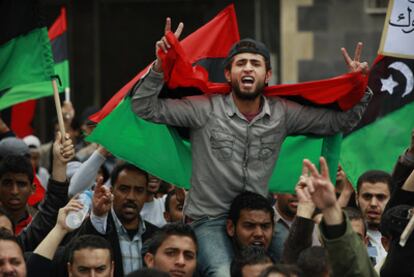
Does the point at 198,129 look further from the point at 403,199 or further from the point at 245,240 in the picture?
the point at 403,199

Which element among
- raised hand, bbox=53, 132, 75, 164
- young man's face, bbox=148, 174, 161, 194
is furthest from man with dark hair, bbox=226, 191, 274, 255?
young man's face, bbox=148, 174, 161, 194

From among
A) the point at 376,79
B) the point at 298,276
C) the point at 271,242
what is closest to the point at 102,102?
the point at 376,79

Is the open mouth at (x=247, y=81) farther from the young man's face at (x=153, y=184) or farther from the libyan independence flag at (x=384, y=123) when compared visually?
the young man's face at (x=153, y=184)

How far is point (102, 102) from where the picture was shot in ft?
71.4

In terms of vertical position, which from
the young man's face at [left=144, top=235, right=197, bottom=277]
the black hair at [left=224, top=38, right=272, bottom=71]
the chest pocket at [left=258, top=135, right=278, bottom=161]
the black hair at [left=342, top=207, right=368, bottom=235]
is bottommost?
the black hair at [left=342, top=207, right=368, bottom=235]

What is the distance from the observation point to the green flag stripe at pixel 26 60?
42.4ft

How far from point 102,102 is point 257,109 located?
1089 centimetres

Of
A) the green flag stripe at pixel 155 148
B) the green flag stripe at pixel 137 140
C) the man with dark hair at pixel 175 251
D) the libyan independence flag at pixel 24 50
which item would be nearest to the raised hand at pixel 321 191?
the man with dark hair at pixel 175 251

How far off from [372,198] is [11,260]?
3.66m

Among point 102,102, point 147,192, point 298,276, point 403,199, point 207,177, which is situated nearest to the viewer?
point 298,276

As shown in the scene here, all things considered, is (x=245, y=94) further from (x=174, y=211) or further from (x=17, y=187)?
(x=17, y=187)

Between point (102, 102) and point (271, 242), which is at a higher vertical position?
point (271, 242)

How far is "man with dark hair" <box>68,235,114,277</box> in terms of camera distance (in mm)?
10305

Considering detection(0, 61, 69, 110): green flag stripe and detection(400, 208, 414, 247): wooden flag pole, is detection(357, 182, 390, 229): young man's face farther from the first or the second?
detection(400, 208, 414, 247): wooden flag pole
